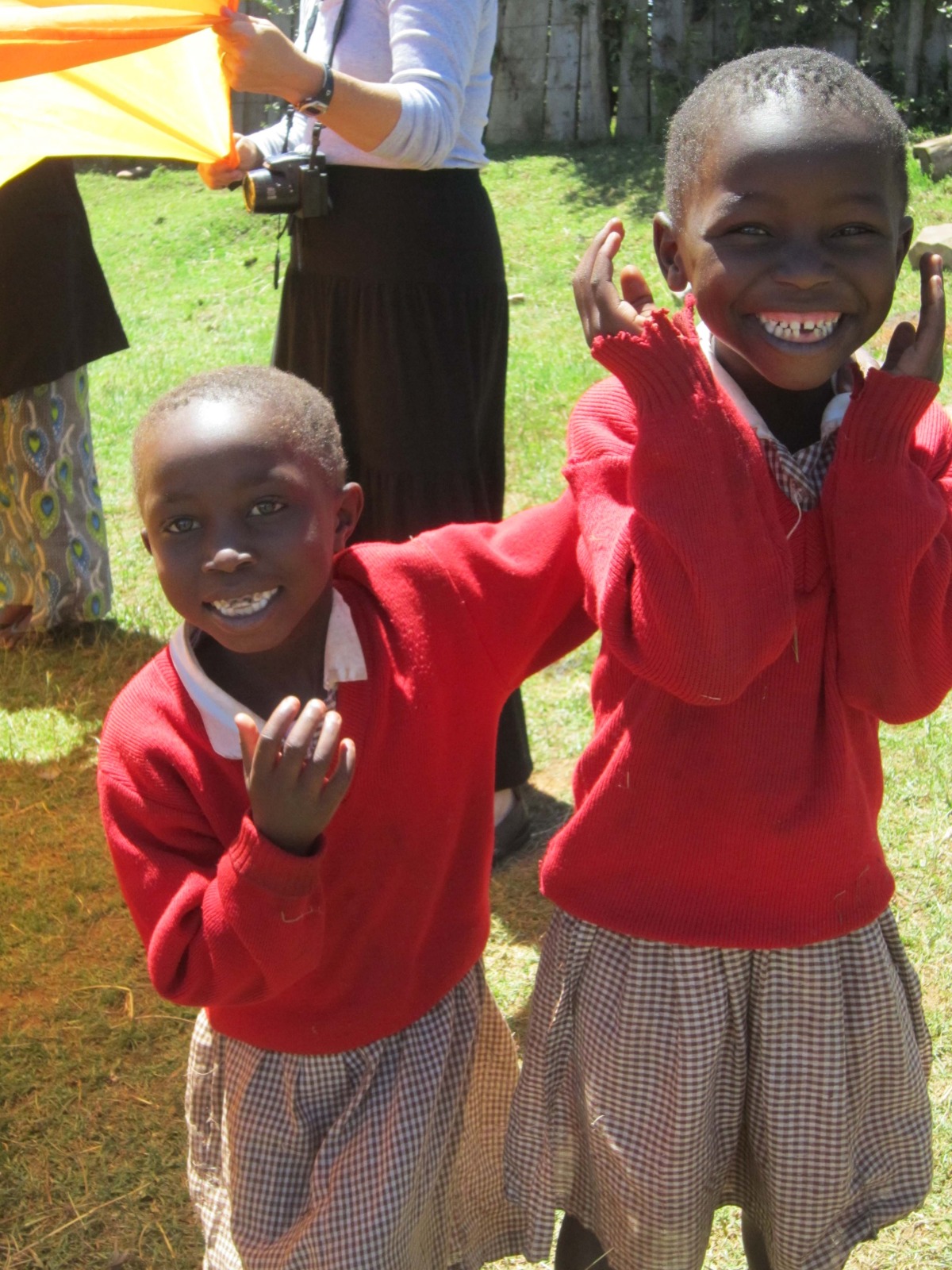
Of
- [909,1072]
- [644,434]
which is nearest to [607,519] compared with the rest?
[644,434]

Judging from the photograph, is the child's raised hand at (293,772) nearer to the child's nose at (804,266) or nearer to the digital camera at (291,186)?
the child's nose at (804,266)

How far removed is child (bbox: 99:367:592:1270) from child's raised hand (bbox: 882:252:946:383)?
543 mm

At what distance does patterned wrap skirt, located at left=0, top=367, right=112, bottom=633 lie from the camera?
484cm

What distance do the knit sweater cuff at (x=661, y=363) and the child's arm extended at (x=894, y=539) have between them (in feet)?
0.67

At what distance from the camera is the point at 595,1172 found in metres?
2.00

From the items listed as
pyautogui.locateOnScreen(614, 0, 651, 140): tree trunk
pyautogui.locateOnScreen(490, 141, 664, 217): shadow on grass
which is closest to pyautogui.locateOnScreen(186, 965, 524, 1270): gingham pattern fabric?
pyautogui.locateOnScreen(490, 141, 664, 217): shadow on grass

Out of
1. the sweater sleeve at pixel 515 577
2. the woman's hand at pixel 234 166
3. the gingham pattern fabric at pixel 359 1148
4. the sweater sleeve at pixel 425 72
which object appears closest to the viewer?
the gingham pattern fabric at pixel 359 1148

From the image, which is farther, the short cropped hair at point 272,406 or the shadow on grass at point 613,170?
the shadow on grass at point 613,170

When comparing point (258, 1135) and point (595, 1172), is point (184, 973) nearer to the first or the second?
point (258, 1135)

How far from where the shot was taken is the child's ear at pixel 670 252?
182cm

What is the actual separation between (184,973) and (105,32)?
5.28ft

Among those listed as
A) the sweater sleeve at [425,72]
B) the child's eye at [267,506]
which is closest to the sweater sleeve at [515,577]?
the child's eye at [267,506]

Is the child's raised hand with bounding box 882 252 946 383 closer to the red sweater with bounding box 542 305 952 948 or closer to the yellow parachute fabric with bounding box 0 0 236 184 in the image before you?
the red sweater with bounding box 542 305 952 948

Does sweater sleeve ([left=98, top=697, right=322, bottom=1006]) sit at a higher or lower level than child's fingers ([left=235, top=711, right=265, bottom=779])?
lower
